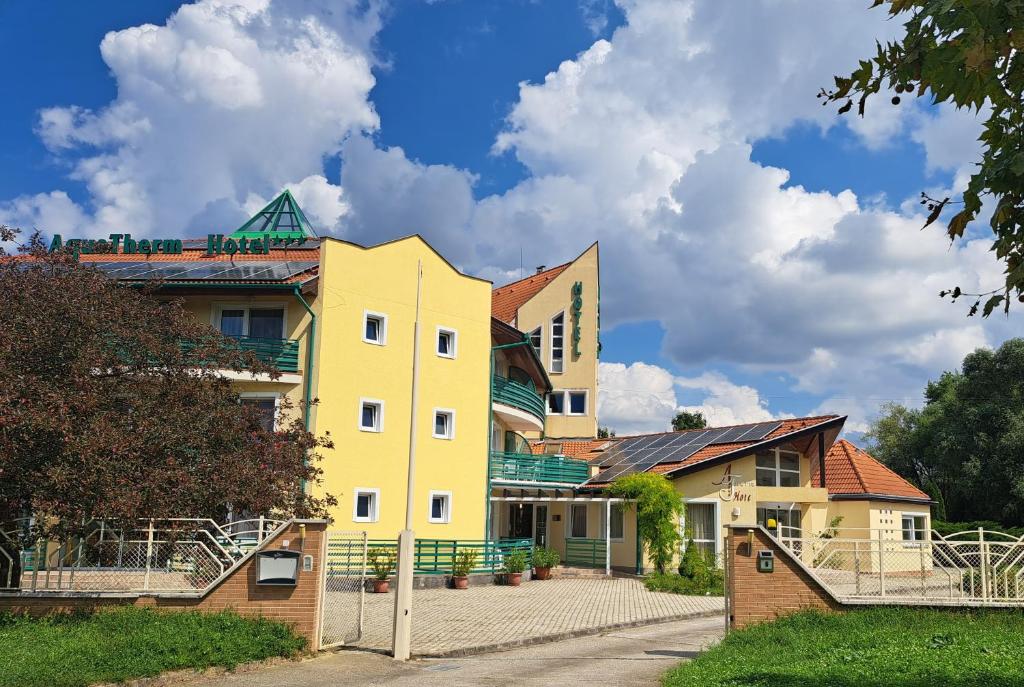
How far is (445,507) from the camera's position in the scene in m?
27.7

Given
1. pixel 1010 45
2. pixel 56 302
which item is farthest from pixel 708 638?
pixel 1010 45

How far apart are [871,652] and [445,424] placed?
58.9 feet

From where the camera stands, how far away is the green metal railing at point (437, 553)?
23.9 metres

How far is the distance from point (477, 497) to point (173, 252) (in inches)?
470

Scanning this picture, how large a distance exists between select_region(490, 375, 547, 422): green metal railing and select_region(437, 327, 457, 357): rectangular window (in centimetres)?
215

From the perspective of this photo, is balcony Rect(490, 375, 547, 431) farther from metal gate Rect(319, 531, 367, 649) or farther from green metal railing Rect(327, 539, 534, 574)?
metal gate Rect(319, 531, 367, 649)

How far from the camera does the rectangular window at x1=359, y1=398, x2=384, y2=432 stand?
25.9 meters

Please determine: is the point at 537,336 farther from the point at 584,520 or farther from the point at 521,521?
the point at 584,520

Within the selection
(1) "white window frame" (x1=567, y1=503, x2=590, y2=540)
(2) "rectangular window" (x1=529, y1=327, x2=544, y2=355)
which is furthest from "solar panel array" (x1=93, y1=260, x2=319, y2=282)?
(2) "rectangular window" (x1=529, y1=327, x2=544, y2=355)

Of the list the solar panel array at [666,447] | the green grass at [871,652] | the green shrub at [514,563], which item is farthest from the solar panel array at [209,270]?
the green grass at [871,652]

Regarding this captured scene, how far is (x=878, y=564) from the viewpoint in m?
15.1

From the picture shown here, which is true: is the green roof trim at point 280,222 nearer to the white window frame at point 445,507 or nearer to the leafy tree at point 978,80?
the white window frame at point 445,507

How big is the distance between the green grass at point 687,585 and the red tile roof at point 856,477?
32.2 ft

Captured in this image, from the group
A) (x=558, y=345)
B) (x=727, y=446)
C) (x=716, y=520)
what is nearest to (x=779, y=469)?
(x=727, y=446)
